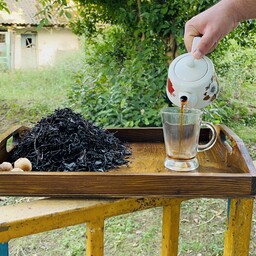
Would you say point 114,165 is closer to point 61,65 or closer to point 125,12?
point 125,12

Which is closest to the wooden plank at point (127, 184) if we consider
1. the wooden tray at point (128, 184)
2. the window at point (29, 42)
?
the wooden tray at point (128, 184)

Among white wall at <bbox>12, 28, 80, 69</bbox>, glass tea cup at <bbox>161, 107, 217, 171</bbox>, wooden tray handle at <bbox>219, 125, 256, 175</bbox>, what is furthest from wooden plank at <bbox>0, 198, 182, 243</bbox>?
white wall at <bbox>12, 28, 80, 69</bbox>

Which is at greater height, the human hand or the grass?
the human hand

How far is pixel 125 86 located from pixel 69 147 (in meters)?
2.11

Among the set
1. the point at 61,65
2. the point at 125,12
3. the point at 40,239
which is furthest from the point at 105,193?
the point at 61,65

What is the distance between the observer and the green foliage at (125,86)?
2.72m

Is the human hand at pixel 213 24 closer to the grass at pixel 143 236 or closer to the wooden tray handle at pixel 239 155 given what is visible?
the wooden tray handle at pixel 239 155

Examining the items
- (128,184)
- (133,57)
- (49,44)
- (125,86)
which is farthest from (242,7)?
(49,44)

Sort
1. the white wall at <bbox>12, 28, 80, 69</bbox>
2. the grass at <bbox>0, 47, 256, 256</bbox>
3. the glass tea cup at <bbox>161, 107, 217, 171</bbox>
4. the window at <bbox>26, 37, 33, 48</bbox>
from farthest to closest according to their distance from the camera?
the window at <bbox>26, 37, 33, 48</bbox> → the white wall at <bbox>12, 28, 80, 69</bbox> → the grass at <bbox>0, 47, 256, 256</bbox> → the glass tea cup at <bbox>161, 107, 217, 171</bbox>

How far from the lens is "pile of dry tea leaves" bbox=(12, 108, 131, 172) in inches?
30.4

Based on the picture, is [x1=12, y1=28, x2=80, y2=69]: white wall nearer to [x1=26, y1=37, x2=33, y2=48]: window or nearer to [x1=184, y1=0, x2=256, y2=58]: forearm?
[x1=26, y1=37, x2=33, y2=48]: window

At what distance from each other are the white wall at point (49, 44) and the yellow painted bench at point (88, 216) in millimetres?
6588

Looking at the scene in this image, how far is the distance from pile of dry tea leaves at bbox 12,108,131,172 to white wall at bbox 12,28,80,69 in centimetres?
640

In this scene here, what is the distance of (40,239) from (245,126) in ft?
8.08
